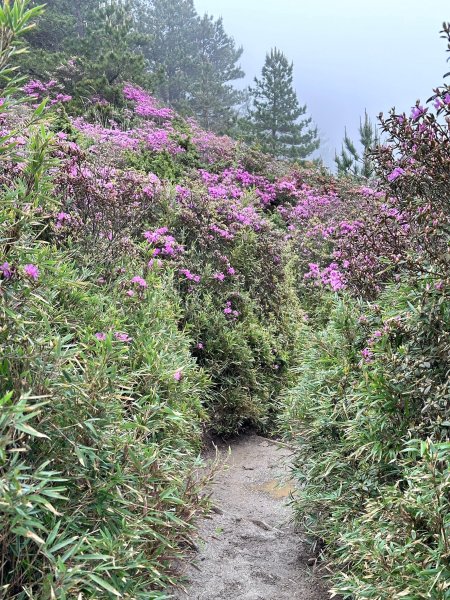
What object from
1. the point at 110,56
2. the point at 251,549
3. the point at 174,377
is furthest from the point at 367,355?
the point at 110,56

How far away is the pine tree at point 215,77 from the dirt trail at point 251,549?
2252 cm

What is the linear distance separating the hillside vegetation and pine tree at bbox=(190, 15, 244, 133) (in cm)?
2129

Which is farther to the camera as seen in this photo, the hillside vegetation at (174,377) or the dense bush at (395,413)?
the dense bush at (395,413)

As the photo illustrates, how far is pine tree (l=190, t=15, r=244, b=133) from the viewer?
95.7 ft

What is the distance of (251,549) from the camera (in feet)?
11.9

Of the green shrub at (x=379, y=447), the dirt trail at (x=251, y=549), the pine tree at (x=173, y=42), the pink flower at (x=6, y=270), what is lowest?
the dirt trail at (x=251, y=549)

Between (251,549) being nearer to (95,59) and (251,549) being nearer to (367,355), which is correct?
(367,355)

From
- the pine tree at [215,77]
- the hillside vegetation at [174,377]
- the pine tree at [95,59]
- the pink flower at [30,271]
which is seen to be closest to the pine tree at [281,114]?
the pine tree at [215,77]

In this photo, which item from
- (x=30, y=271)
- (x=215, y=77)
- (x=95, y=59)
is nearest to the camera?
(x=30, y=271)

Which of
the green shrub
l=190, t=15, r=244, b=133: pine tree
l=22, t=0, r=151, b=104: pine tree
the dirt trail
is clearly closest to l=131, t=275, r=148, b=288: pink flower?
the green shrub

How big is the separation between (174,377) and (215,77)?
33268 millimetres

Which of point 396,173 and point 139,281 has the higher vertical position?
point 396,173

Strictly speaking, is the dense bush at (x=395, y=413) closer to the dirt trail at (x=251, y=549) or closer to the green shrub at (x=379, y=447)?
the green shrub at (x=379, y=447)

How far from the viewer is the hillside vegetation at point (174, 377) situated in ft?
6.62
